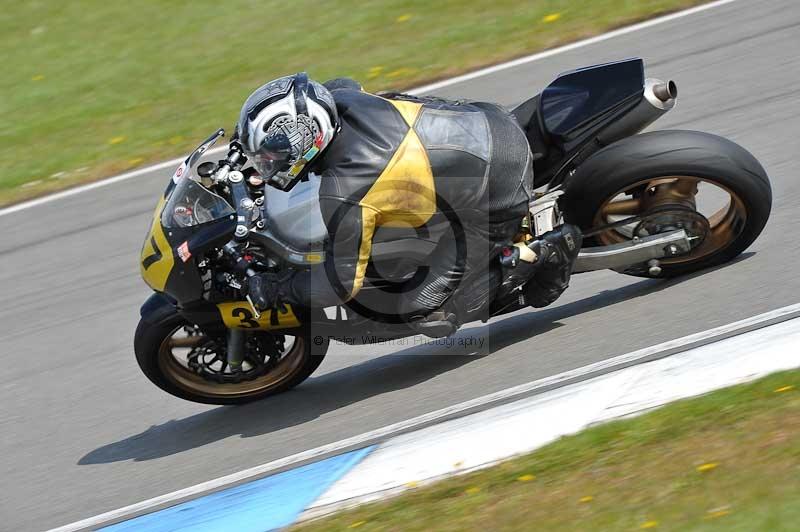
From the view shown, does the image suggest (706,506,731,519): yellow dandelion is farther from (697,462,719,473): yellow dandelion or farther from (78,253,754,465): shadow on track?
(78,253,754,465): shadow on track

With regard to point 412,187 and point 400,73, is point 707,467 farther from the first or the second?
point 400,73

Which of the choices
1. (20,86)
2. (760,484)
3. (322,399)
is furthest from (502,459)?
(20,86)

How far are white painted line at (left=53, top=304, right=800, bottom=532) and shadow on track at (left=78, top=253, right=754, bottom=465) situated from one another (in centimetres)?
43

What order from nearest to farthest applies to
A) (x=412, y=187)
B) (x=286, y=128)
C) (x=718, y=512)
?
(x=718, y=512) < (x=286, y=128) < (x=412, y=187)

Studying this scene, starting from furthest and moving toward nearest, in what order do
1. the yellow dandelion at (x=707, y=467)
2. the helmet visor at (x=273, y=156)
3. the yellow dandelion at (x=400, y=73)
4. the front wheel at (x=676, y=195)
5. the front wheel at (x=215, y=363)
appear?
the yellow dandelion at (x=400, y=73) → the front wheel at (x=215, y=363) → the front wheel at (x=676, y=195) → the helmet visor at (x=273, y=156) → the yellow dandelion at (x=707, y=467)

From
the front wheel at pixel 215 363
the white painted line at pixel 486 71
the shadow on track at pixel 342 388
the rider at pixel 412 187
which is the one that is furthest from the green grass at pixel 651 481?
the white painted line at pixel 486 71

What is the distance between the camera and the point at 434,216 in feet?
16.8

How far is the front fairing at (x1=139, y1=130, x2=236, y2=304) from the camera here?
5031 millimetres

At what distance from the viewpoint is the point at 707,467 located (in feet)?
12.8

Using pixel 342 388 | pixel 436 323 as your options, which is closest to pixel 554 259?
pixel 436 323

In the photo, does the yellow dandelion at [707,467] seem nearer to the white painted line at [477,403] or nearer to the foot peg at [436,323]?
the white painted line at [477,403]

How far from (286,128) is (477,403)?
5.26 feet

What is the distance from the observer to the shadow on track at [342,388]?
18.5ft

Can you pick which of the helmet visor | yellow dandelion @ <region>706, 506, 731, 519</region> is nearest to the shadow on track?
the helmet visor
